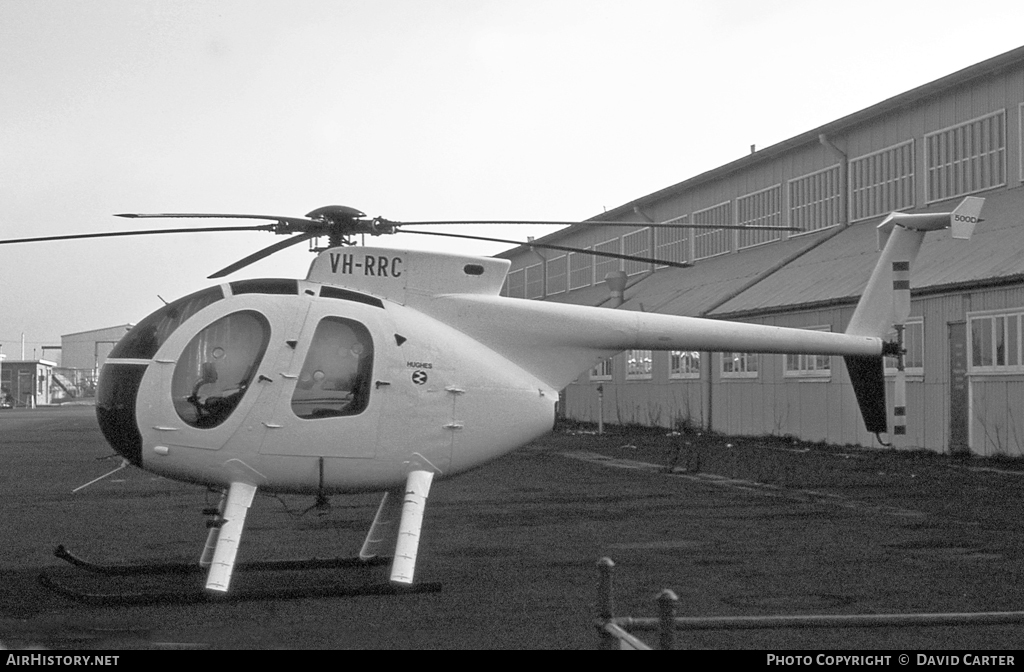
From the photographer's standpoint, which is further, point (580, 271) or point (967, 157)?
point (580, 271)

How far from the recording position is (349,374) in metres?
9.66

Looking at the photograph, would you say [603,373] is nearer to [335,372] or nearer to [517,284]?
[517,284]

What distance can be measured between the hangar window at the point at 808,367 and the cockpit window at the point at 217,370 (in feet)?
60.4

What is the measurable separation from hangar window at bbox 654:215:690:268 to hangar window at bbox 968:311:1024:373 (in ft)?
53.8

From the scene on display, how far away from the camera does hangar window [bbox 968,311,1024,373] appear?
20.0 m

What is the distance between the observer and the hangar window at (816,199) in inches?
1145

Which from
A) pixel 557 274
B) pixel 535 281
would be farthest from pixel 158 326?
pixel 535 281

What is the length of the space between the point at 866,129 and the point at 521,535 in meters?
19.0

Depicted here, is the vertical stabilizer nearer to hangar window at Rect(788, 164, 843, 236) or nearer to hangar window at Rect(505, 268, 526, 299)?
hangar window at Rect(788, 164, 843, 236)

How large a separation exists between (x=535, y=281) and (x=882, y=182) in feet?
90.0

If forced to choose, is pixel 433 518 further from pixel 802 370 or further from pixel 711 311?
pixel 711 311

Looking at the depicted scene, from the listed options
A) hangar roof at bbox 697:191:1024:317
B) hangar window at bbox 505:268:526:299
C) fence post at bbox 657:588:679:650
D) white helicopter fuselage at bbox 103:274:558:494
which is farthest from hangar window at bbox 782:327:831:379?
hangar window at bbox 505:268:526:299
